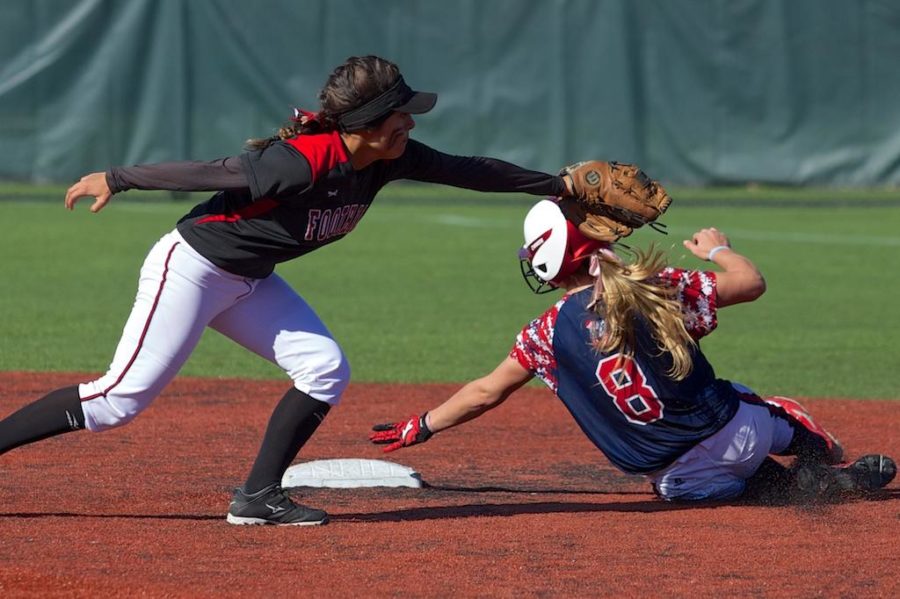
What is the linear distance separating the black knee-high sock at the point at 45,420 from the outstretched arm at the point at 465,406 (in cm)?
102

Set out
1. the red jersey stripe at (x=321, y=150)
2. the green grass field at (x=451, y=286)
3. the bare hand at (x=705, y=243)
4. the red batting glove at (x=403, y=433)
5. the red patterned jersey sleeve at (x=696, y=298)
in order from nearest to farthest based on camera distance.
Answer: the red jersey stripe at (x=321, y=150), the red patterned jersey sleeve at (x=696, y=298), the bare hand at (x=705, y=243), the red batting glove at (x=403, y=433), the green grass field at (x=451, y=286)

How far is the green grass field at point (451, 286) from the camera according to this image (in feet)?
27.8

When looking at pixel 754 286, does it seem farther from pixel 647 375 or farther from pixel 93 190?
pixel 93 190

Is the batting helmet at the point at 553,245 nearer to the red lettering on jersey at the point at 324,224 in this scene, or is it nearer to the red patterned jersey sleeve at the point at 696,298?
the red patterned jersey sleeve at the point at 696,298

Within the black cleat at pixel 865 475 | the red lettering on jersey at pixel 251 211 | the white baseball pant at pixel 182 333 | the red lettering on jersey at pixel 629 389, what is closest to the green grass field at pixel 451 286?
the red lettering on jersey at pixel 629 389

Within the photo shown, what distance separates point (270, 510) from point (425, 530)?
497 millimetres

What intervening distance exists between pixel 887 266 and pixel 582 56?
17.9 feet

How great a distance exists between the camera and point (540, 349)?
4852mm

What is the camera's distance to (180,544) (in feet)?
14.7

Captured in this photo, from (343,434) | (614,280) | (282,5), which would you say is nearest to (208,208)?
(614,280)

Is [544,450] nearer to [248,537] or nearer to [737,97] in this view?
[248,537]

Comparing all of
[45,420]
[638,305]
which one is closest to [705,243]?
[638,305]

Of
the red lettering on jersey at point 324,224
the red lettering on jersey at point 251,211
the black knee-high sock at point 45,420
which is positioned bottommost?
the black knee-high sock at point 45,420

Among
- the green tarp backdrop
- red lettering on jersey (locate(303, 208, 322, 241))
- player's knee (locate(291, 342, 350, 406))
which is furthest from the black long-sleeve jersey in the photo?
the green tarp backdrop
